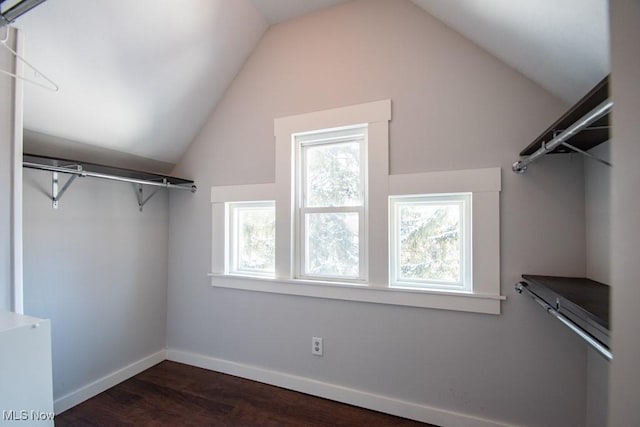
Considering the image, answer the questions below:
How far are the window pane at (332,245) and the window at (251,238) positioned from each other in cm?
35

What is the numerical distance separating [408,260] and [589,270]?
932 mm

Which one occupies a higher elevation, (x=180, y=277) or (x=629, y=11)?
(x=629, y=11)

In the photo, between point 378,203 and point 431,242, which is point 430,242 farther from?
point 378,203

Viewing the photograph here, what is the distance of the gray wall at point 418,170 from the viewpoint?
1612 mm

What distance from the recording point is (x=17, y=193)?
1.42 metres

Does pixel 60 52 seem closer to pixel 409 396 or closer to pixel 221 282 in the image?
pixel 221 282

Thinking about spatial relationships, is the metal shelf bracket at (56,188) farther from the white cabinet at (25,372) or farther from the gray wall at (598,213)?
the gray wall at (598,213)

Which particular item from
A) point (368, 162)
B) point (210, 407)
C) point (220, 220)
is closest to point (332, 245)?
point (368, 162)

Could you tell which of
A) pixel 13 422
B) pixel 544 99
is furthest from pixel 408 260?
pixel 13 422

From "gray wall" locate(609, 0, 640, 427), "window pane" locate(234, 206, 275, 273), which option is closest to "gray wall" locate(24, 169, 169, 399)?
"window pane" locate(234, 206, 275, 273)

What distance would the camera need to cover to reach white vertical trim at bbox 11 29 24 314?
1396mm

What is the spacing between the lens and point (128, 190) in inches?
95.5

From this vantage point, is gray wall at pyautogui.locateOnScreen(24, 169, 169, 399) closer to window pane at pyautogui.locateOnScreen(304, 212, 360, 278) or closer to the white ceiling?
the white ceiling

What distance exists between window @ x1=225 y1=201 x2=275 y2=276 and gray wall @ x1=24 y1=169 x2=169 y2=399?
70 cm
